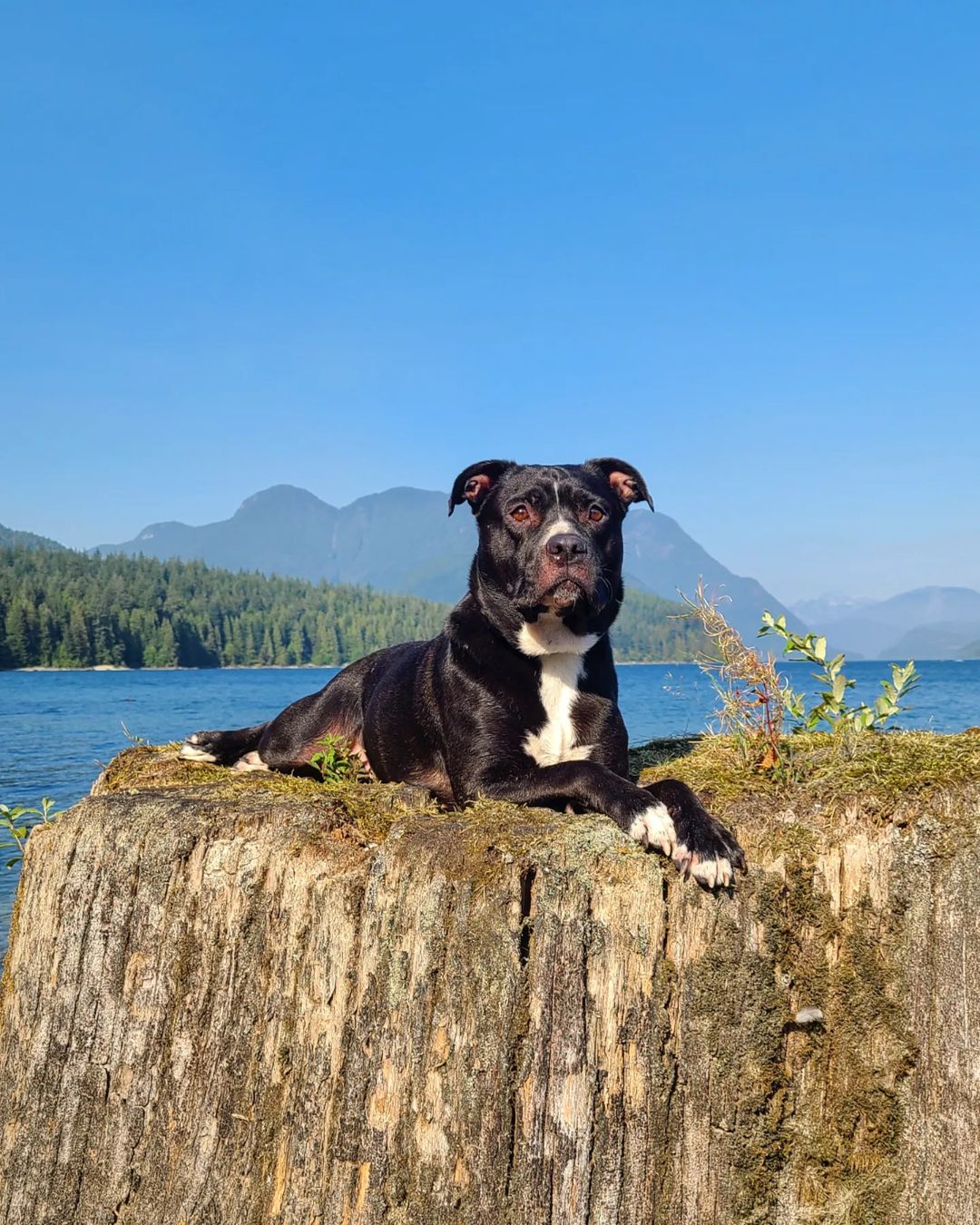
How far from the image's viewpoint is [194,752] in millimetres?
7027

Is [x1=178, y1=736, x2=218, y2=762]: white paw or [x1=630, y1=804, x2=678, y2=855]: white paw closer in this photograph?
[x1=630, y1=804, x2=678, y2=855]: white paw

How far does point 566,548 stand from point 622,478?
4.39ft

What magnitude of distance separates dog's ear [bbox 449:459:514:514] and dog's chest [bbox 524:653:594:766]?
124cm

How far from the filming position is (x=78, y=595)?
5349 inches

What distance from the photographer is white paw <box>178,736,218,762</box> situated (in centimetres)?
697

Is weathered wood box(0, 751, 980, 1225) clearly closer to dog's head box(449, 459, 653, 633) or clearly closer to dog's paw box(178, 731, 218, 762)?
dog's head box(449, 459, 653, 633)

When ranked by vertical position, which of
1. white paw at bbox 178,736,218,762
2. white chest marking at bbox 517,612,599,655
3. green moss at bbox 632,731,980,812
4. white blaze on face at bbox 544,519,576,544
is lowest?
white paw at bbox 178,736,218,762

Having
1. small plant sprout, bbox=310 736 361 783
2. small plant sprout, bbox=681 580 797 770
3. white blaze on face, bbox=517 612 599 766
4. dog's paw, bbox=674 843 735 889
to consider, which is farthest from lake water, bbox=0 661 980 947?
dog's paw, bbox=674 843 735 889

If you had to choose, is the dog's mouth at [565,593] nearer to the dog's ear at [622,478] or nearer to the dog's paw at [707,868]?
the dog's ear at [622,478]

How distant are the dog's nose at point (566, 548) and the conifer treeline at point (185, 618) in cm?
10246

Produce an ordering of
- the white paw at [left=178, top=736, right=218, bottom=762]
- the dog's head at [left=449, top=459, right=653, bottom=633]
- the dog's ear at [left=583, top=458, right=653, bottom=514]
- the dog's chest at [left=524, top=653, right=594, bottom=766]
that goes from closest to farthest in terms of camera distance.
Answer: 1. the dog's head at [left=449, top=459, right=653, bottom=633]
2. the dog's chest at [left=524, top=653, right=594, bottom=766]
3. the dog's ear at [left=583, top=458, right=653, bottom=514]
4. the white paw at [left=178, top=736, right=218, bottom=762]

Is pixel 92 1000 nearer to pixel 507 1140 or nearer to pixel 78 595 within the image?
pixel 507 1140

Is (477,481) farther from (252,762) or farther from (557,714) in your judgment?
(252,762)

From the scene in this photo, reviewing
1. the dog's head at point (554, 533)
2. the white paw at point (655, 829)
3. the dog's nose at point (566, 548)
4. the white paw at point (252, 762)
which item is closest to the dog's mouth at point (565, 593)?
the dog's head at point (554, 533)
